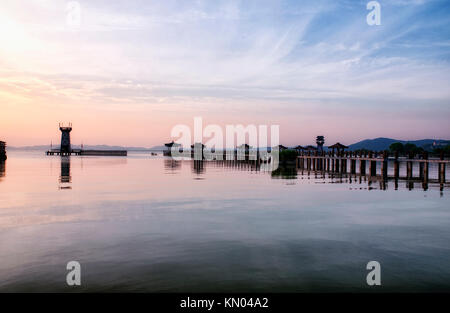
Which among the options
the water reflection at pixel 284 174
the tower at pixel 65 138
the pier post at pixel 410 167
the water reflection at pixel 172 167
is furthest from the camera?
the tower at pixel 65 138

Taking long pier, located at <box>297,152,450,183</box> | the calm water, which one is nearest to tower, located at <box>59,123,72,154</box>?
long pier, located at <box>297,152,450,183</box>

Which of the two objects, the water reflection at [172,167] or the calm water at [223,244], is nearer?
the calm water at [223,244]

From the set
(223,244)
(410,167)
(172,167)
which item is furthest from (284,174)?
(223,244)

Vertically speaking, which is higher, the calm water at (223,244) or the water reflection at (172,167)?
the water reflection at (172,167)

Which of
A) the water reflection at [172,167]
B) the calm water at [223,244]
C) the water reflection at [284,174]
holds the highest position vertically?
the water reflection at [172,167]

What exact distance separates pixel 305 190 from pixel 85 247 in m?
17.9

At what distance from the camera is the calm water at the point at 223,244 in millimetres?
A: 7715

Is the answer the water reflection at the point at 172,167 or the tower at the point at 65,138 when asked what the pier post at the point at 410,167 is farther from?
the tower at the point at 65,138

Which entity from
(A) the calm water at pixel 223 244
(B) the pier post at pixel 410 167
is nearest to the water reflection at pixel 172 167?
(B) the pier post at pixel 410 167

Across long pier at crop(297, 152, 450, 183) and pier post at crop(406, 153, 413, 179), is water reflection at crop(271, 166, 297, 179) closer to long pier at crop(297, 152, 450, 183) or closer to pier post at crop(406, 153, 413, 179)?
long pier at crop(297, 152, 450, 183)

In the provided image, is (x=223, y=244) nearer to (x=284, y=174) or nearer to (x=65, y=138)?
(x=284, y=174)

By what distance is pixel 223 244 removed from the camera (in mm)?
10742

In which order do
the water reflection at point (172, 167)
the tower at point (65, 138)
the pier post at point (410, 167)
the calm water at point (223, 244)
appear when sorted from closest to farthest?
the calm water at point (223, 244) → the pier post at point (410, 167) → the water reflection at point (172, 167) → the tower at point (65, 138)
